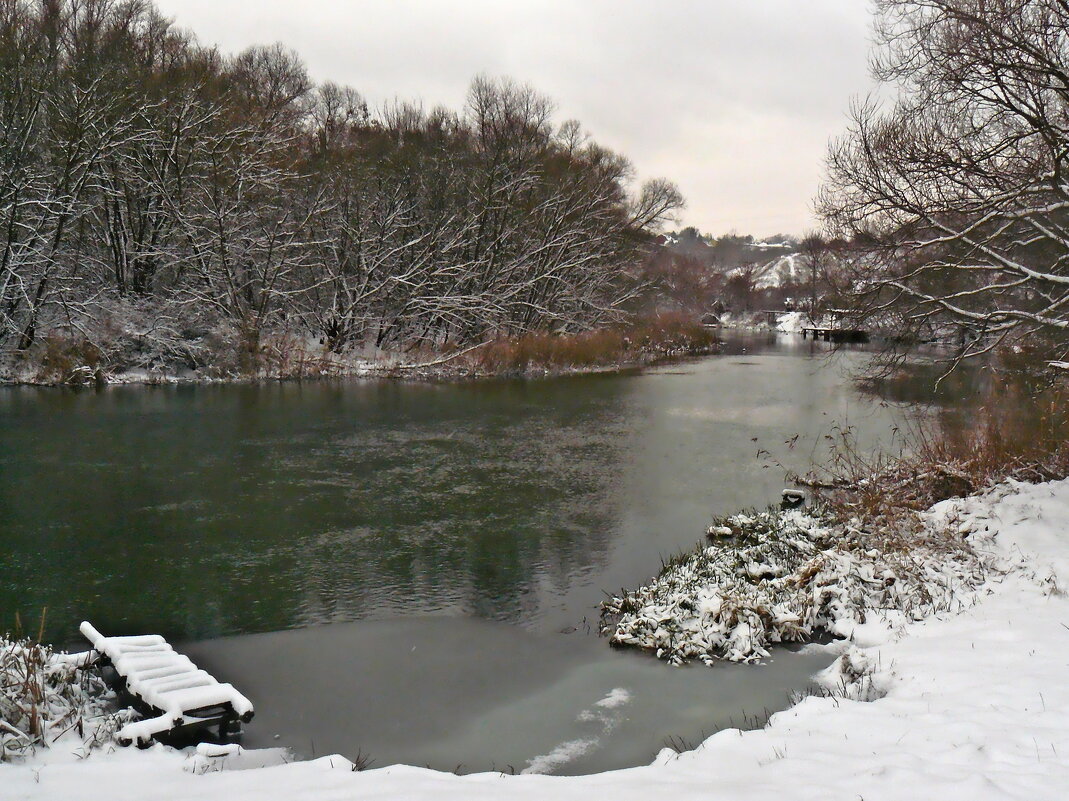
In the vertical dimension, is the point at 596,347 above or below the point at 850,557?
above

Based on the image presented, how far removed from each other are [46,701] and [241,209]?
78.0ft

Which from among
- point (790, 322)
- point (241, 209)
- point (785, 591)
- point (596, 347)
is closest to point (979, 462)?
point (785, 591)

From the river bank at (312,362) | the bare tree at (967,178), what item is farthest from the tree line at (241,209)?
Answer: the bare tree at (967,178)

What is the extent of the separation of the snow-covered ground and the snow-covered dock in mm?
179

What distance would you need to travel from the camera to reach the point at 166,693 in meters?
4.83

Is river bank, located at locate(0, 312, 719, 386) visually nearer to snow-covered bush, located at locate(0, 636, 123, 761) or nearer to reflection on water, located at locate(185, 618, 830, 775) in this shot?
reflection on water, located at locate(185, 618, 830, 775)

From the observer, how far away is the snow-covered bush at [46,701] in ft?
13.9

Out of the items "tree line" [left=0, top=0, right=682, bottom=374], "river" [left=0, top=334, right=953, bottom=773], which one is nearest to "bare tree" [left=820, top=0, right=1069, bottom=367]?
"river" [left=0, top=334, right=953, bottom=773]

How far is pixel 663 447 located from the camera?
14.7m

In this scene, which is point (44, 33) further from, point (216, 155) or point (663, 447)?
point (663, 447)

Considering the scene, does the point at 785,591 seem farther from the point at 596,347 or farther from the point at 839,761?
the point at 596,347

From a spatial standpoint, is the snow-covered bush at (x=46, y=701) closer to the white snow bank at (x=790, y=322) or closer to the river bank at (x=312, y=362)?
the river bank at (x=312, y=362)

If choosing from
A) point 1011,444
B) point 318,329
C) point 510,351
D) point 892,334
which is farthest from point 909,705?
point 318,329

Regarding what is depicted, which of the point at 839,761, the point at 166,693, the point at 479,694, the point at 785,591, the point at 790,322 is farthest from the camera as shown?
the point at 790,322
